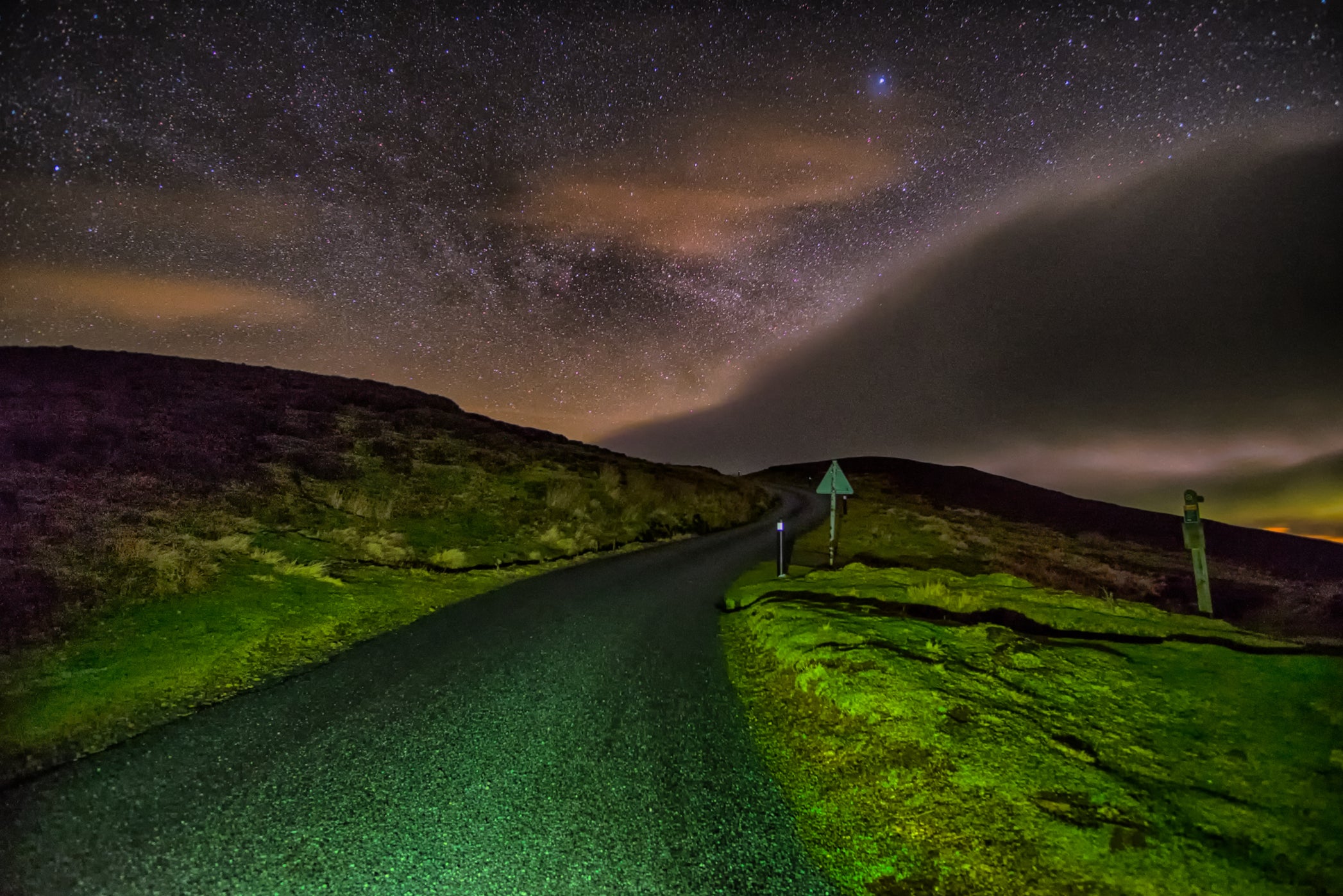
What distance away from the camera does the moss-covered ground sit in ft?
11.8

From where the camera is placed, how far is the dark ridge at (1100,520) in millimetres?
40594

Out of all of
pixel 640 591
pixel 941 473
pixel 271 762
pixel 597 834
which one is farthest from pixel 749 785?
pixel 941 473

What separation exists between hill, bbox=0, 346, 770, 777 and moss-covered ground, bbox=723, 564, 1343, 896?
19.6 feet

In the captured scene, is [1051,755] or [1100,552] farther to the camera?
[1100,552]

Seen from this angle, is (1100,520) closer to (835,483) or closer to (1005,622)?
(835,483)

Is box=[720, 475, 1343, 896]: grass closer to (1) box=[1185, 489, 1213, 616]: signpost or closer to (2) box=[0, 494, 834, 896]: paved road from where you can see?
(2) box=[0, 494, 834, 896]: paved road

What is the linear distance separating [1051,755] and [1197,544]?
11.6 meters

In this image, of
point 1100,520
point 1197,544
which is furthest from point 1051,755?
point 1100,520

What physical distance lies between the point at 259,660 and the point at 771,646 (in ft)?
20.7

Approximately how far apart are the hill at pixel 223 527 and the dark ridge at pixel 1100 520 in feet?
108

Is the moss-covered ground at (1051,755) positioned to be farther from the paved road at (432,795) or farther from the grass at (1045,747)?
the paved road at (432,795)

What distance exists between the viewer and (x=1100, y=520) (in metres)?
54.5

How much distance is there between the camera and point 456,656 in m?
7.71

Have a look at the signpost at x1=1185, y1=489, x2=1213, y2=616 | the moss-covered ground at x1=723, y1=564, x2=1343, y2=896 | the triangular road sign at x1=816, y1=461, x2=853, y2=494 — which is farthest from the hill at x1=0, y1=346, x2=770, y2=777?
the signpost at x1=1185, y1=489, x2=1213, y2=616
